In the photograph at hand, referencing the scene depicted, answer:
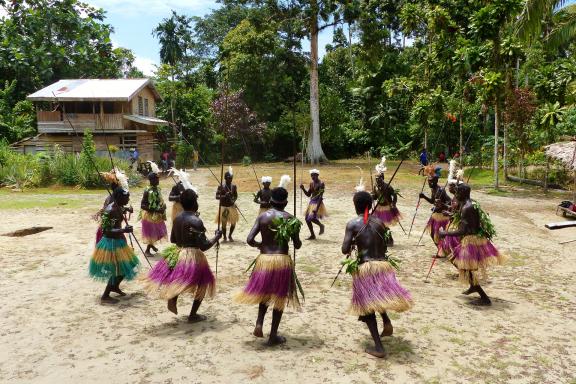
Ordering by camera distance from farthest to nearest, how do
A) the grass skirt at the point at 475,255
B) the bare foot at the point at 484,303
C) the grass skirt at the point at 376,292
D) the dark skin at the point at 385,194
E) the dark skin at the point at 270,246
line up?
the dark skin at the point at 385,194 < the bare foot at the point at 484,303 < the grass skirt at the point at 475,255 < the dark skin at the point at 270,246 < the grass skirt at the point at 376,292

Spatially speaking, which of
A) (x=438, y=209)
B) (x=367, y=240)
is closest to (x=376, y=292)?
(x=367, y=240)

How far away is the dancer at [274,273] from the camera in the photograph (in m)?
4.91

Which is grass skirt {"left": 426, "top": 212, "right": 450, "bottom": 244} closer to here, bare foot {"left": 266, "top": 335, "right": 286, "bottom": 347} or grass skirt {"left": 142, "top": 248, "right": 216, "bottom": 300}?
bare foot {"left": 266, "top": 335, "right": 286, "bottom": 347}

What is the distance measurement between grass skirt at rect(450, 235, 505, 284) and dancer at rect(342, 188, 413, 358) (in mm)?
1693

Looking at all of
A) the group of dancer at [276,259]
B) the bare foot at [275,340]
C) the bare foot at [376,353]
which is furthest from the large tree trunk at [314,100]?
the bare foot at [376,353]

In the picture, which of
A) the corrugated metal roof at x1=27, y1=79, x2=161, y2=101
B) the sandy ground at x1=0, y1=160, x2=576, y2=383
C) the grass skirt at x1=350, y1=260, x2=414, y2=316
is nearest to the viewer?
the sandy ground at x1=0, y1=160, x2=576, y2=383

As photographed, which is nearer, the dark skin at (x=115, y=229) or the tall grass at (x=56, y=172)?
the dark skin at (x=115, y=229)

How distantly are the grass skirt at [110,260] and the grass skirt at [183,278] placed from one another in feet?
2.90

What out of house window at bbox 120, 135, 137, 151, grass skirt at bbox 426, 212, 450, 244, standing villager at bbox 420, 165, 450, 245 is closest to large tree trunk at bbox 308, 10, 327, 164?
house window at bbox 120, 135, 137, 151

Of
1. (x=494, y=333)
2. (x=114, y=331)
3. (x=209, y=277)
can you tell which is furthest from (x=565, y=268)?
(x=114, y=331)

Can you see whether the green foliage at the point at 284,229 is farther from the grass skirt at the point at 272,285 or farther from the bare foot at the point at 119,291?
the bare foot at the point at 119,291

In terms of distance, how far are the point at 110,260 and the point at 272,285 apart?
2411 mm

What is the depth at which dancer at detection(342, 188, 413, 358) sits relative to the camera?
4676mm

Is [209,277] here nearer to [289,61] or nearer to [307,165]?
[307,165]
